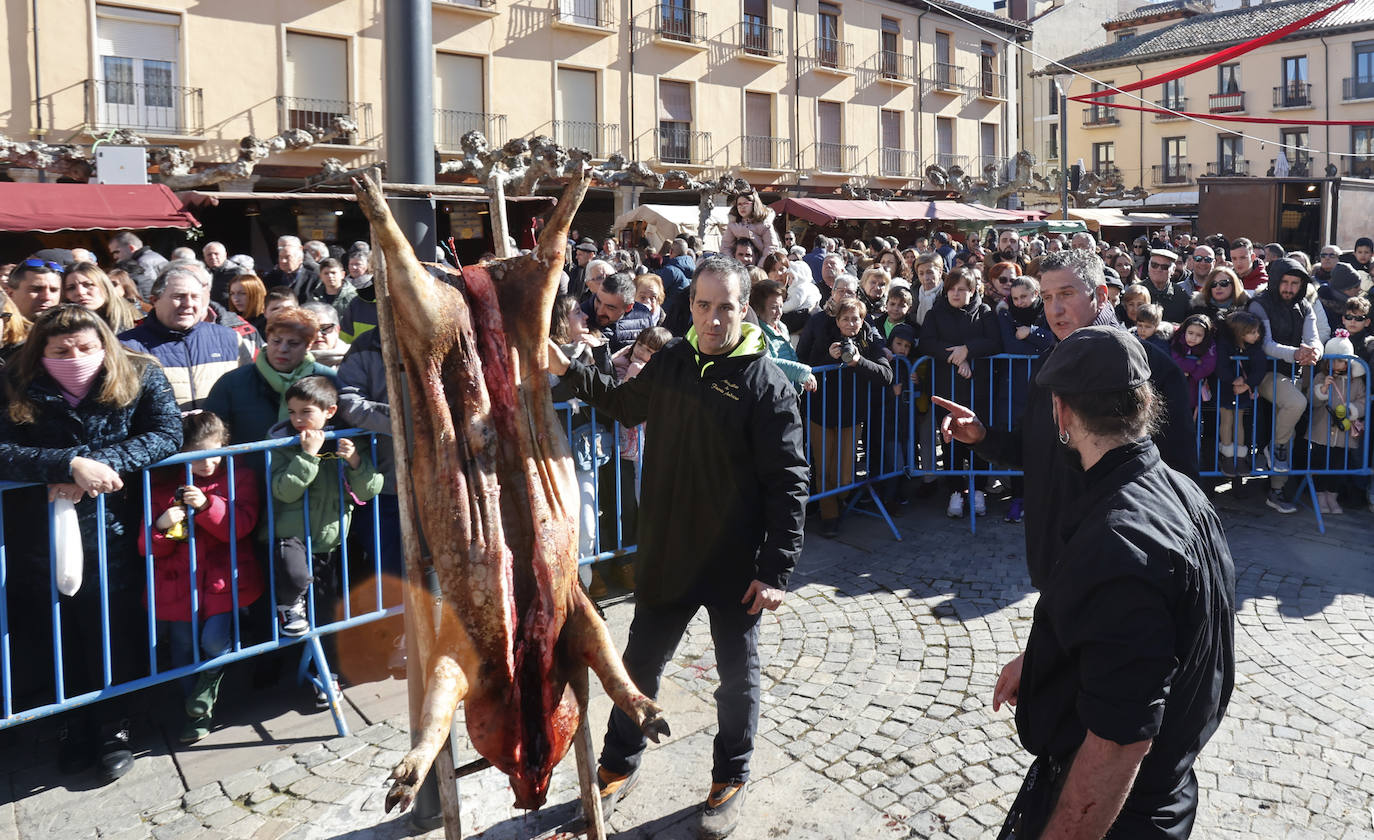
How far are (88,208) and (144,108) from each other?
354 inches

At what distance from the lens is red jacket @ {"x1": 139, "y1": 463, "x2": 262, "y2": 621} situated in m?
4.14

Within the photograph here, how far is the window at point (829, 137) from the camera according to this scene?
1281 inches

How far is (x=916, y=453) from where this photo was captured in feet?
25.9

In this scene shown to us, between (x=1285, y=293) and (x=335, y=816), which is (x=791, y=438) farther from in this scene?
(x=1285, y=293)

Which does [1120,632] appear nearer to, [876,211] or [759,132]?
[876,211]

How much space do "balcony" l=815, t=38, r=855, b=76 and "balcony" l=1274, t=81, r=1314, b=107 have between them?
2481 cm

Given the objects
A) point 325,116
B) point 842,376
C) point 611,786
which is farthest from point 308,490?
point 325,116

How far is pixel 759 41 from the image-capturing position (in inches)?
1217

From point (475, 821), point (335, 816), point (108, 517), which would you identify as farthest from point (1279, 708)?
point (108, 517)

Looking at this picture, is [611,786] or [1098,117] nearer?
[611,786]

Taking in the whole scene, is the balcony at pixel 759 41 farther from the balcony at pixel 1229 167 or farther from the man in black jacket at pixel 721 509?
the man in black jacket at pixel 721 509

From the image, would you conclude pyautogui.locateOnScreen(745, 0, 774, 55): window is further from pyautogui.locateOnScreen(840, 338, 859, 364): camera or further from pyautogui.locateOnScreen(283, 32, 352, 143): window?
pyautogui.locateOnScreen(840, 338, 859, 364): camera

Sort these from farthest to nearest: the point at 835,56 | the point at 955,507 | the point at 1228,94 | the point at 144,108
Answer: the point at 1228,94, the point at 835,56, the point at 144,108, the point at 955,507

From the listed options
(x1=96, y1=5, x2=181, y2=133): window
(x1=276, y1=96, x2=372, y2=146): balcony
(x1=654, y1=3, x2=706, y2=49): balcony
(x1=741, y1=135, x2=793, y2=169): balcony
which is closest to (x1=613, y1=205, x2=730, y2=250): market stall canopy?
(x1=276, y1=96, x2=372, y2=146): balcony
